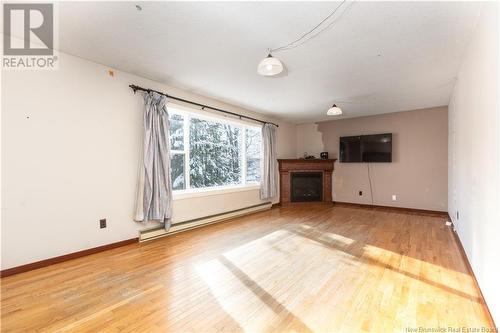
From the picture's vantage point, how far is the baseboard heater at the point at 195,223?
3.41m

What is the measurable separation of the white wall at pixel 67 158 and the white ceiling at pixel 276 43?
43cm

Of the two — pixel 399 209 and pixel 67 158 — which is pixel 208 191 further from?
pixel 399 209

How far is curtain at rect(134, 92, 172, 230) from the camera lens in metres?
3.30

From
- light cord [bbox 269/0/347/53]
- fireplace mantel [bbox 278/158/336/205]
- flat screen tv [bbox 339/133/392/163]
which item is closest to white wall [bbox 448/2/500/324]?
light cord [bbox 269/0/347/53]

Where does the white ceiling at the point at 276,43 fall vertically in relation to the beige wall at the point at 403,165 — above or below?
above

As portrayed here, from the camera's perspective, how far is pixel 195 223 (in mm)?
4055

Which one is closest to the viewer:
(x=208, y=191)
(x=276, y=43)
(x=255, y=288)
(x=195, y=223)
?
(x=255, y=288)

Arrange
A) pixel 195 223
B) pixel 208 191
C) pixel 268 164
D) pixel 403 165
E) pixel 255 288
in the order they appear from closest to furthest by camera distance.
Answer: pixel 255 288 < pixel 195 223 < pixel 208 191 < pixel 403 165 < pixel 268 164

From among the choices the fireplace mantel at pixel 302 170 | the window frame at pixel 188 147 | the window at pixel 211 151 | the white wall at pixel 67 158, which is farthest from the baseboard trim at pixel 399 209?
the white wall at pixel 67 158

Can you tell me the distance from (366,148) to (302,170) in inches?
65.7

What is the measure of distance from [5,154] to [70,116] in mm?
A: 714

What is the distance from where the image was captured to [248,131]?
5.49 meters

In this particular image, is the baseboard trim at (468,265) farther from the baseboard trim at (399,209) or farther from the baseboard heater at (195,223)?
the baseboard heater at (195,223)

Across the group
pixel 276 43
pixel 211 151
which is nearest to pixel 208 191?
pixel 211 151
